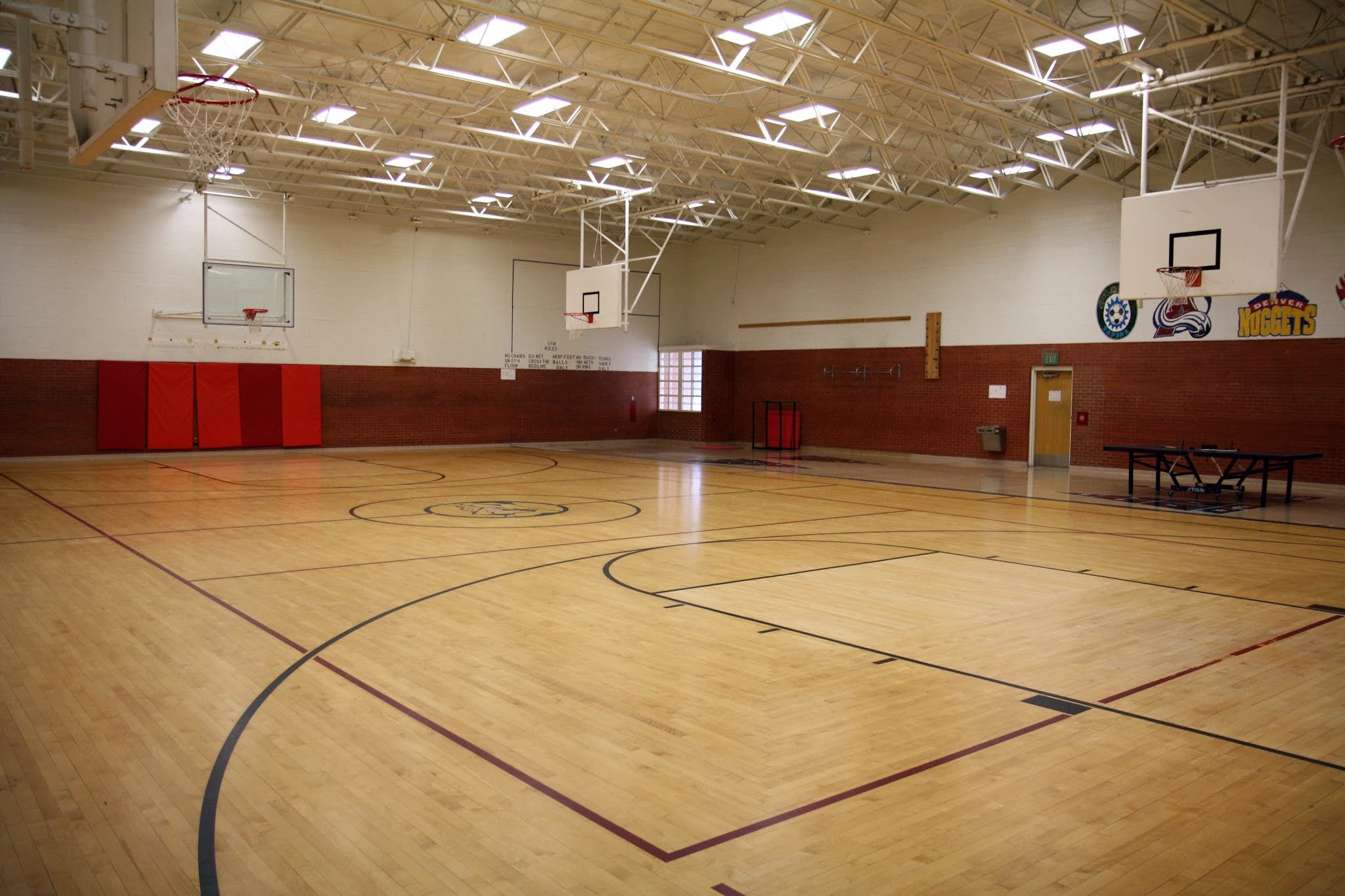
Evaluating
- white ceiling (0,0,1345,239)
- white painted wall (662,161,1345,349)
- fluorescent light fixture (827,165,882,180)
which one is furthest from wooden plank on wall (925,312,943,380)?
fluorescent light fixture (827,165,882,180)

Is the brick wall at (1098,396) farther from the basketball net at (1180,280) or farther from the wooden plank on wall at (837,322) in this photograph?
the basketball net at (1180,280)

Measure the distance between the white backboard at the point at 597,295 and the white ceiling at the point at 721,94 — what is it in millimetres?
1933

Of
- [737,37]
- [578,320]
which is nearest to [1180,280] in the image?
[737,37]

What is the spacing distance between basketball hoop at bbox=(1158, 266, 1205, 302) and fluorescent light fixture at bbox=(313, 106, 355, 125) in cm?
1236

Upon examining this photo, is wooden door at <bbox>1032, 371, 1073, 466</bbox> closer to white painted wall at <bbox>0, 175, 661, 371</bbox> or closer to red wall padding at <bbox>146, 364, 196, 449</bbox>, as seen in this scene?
white painted wall at <bbox>0, 175, 661, 371</bbox>

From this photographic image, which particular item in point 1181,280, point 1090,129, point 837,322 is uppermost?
point 1090,129

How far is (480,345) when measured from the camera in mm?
23922

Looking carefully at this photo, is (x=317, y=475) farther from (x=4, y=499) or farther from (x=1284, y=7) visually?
(x=1284, y=7)

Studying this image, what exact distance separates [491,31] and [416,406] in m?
12.1

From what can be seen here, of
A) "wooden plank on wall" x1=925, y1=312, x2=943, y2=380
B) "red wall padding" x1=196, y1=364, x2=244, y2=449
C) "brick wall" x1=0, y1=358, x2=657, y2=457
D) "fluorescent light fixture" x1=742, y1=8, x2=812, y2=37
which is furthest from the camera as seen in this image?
"wooden plank on wall" x1=925, y1=312, x2=943, y2=380

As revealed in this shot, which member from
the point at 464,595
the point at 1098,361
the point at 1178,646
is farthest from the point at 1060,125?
the point at 464,595

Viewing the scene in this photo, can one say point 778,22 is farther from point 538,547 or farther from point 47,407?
point 47,407

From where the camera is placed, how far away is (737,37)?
11.7 meters

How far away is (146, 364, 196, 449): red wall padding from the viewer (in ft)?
64.1
